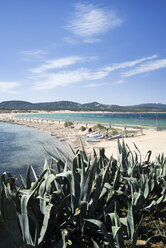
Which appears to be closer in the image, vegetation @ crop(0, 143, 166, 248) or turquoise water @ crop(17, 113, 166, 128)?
vegetation @ crop(0, 143, 166, 248)

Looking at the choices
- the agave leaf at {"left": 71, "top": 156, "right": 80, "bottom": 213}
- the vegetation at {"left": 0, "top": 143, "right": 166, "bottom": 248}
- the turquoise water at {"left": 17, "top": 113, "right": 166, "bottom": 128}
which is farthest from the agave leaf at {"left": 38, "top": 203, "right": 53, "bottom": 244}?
the turquoise water at {"left": 17, "top": 113, "right": 166, "bottom": 128}

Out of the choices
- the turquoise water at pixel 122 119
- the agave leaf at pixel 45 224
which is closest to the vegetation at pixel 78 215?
the agave leaf at pixel 45 224

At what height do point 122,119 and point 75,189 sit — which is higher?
point 75,189

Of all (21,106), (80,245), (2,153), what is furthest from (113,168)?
(21,106)

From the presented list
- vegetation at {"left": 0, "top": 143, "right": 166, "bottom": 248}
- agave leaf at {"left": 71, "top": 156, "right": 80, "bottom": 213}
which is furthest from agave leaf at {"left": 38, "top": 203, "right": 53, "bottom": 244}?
agave leaf at {"left": 71, "top": 156, "right": 80, "bottom": 213}

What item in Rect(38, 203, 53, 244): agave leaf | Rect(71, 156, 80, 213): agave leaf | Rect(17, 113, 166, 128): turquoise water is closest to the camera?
Rect(38, 203, 53, 244): agave leaf

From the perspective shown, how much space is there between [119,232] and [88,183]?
601 mm

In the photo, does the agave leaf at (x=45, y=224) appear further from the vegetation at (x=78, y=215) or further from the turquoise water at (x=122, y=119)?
the turquoise water at (x=122, y=119)

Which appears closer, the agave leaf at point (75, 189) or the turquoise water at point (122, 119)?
the agave leaf at point (75, 189)

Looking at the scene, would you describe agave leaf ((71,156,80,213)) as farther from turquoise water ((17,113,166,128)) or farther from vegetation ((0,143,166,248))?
turquoise water ((17,113,166,128))

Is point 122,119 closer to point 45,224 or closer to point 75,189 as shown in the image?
point 75,189

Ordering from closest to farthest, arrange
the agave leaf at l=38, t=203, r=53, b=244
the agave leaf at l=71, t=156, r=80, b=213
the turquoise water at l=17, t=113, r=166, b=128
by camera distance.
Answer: the agave leaf at l=38, t=203, r=53, b=244 < the agave leaf at l=71, t=156, r=80, b=213 < the turquoise water at l=17, t=113, r=166, b=128

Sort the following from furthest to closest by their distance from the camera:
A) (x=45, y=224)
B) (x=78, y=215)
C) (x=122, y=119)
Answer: (x=122, y=119) < (x=78, y=215) < (x=45, y=224)

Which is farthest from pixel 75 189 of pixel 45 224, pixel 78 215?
pixel 45 224
